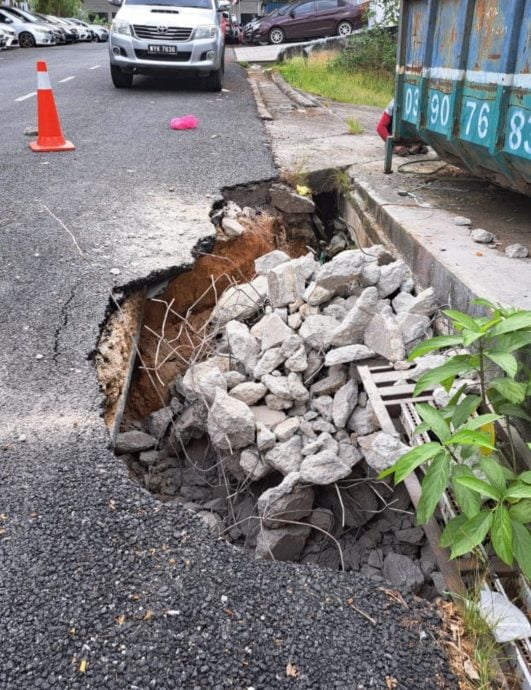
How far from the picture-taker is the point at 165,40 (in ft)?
33.9

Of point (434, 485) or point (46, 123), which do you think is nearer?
point (434, 485)

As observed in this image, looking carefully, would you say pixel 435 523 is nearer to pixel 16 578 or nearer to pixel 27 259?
pixel 16 578

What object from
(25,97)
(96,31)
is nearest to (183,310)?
(25,97)

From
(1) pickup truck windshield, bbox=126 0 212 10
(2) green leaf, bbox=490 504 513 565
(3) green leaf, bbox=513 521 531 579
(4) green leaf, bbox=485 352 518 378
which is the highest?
(1) pickup truck windshield, bbox=126 0 212 10

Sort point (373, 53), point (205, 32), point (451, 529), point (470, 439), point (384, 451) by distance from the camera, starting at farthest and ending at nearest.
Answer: point (373, 53) → point (205, 32) → point (384, 451) → point (451, 529) → point (470, 439)

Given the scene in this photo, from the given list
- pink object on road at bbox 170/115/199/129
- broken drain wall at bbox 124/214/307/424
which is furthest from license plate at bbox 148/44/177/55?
broken drain wall at bbox 124/214/307/424

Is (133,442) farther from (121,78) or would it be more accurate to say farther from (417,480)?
(121,78)

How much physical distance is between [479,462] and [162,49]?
399 inches

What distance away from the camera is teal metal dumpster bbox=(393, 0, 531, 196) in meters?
3.41

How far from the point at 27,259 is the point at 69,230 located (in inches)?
21.3

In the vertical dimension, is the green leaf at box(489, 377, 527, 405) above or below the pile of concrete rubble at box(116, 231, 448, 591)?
above

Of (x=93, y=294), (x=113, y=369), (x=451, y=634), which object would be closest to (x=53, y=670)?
(x=451, y=634)

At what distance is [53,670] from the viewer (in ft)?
5.32

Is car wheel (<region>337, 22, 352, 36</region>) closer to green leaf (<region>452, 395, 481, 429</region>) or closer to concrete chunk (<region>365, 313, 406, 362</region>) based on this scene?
concrete chunk (<region>365, 313, 406, 362</region>)
